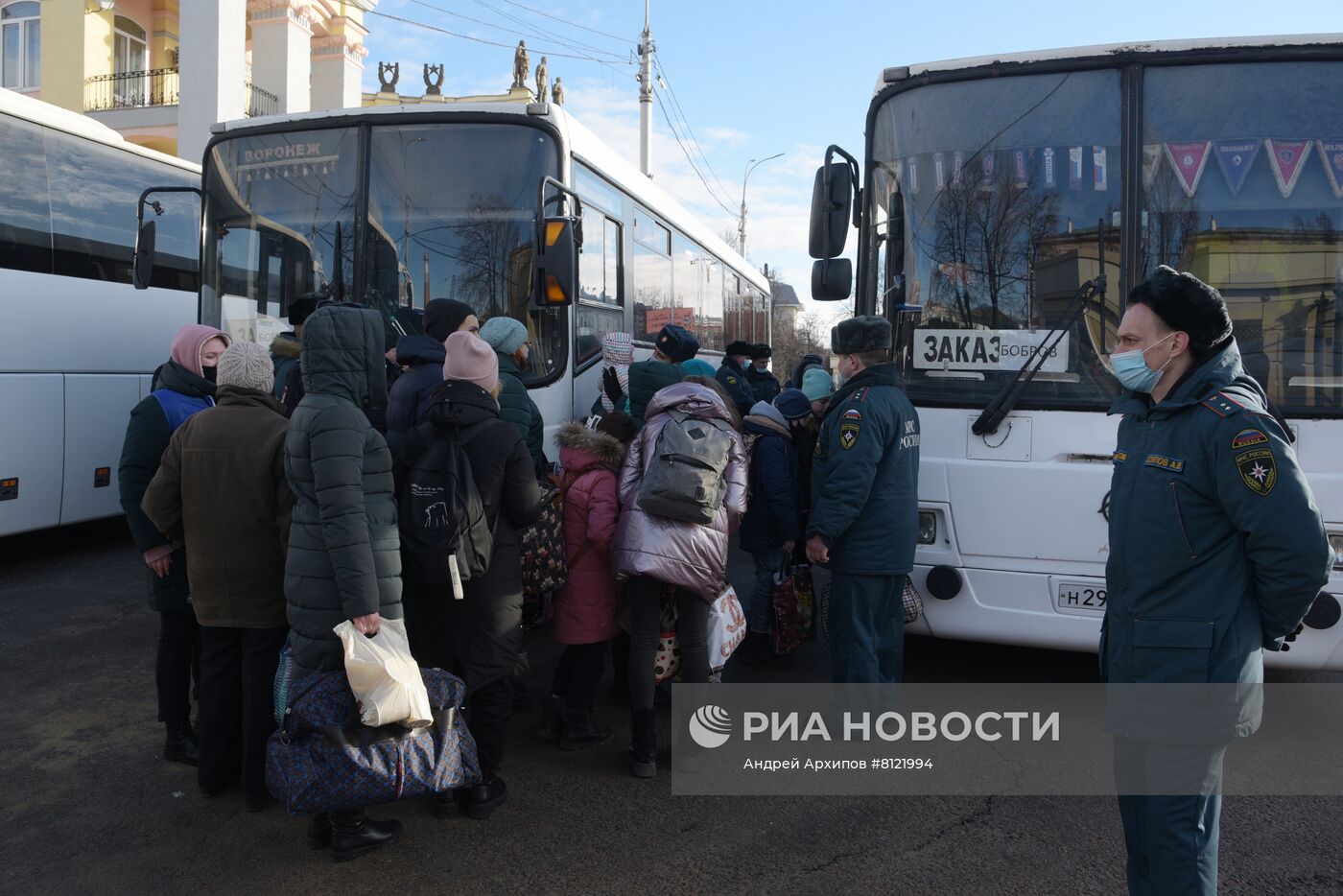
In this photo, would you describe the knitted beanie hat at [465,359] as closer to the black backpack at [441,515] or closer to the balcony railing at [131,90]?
the black backpack at [441,515]

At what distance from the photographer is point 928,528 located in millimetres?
5113

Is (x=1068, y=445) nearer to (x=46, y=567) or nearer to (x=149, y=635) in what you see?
(x=149, y=635)

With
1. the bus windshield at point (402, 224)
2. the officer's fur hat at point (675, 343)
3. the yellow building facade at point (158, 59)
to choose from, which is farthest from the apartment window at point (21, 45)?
the officer's fur hat at point (675, 343)

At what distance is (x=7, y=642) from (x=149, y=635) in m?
0.78

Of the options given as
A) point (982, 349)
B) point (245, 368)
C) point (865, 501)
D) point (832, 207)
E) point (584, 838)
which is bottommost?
point (584, 838)

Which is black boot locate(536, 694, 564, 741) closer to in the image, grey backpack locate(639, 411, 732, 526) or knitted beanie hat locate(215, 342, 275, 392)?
grey backpack locate(639, 411, 732, 526)

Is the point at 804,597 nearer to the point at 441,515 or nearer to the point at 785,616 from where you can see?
the point at 785,616

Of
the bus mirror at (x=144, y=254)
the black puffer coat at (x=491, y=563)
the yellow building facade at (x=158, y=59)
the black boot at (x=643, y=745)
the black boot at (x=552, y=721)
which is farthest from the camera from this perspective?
the yellow building facade at (x=158, y=59)

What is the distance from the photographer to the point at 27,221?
26.7ft

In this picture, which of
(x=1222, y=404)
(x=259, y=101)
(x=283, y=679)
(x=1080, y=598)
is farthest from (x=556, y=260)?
(x=259, y=101)

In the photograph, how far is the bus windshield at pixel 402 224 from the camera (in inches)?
257

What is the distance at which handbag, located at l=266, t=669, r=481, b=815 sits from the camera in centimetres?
342

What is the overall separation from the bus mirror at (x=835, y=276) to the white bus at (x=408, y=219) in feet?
5.79

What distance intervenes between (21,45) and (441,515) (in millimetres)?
22864
